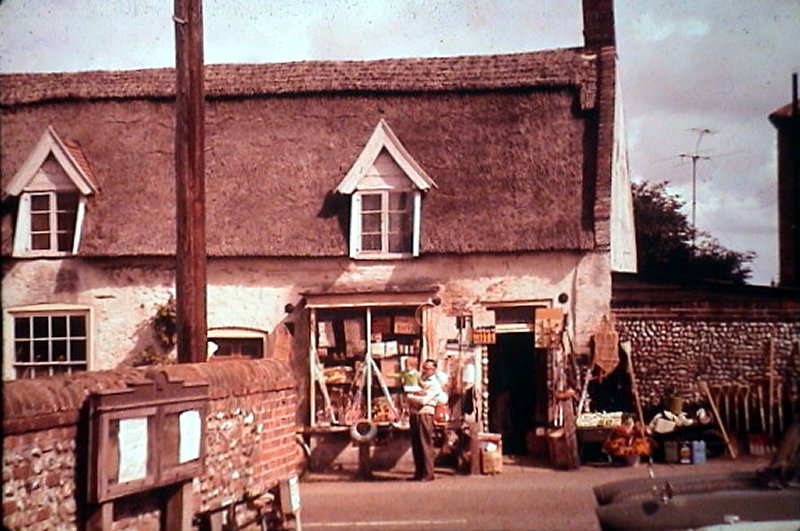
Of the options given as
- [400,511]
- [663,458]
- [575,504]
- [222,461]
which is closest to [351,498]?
[400,511]

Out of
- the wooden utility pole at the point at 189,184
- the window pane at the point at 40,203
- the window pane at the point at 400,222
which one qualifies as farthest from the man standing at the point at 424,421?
the window pane at the point at 40,203

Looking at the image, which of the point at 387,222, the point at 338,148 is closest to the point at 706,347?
the point at 387,222

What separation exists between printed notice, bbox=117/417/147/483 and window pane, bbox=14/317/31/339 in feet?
7.07

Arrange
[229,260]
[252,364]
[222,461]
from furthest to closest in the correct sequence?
[229,260], [252,364], [222,461]

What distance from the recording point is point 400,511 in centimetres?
870

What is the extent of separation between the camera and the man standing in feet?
31.7

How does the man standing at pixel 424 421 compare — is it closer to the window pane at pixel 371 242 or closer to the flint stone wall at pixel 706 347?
the window pane at pixel 371 242

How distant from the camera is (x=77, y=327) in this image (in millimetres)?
9000

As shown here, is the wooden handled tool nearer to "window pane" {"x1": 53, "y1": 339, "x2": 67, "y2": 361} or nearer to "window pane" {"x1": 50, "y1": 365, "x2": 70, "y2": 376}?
→ "window pane" {"x1": 50, "y1": 365, "x2": 70, "y2": 376}

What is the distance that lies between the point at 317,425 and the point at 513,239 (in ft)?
8.27

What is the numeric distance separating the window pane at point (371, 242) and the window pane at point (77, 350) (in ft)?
8.72

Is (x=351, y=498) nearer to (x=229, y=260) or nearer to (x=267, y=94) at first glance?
(x=229, y=260)

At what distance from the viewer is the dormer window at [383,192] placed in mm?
9859

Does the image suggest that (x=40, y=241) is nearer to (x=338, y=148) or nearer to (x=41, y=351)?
(x=41, y=351)
